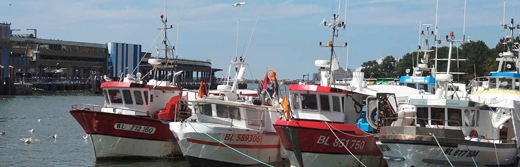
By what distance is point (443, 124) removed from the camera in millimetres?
24250

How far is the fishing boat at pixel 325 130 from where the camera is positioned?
84.1 feet

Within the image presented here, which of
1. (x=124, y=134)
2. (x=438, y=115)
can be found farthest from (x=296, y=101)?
(x=124, y=134)

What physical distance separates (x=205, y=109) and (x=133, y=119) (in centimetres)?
298

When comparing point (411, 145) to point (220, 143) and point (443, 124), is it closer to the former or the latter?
point (443, 124)

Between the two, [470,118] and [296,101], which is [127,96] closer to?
[296,101]

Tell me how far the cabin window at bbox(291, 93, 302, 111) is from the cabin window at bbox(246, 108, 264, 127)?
7.90 ft

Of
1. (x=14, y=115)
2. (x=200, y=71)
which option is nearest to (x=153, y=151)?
(x=14, y=115)

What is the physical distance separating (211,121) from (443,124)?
8.65 metres

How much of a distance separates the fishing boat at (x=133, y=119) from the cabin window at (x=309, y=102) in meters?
5.62

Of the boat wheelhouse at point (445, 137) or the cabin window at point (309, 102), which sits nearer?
the boat wheelhouse at point (445, 137)

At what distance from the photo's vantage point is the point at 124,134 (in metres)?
30.2

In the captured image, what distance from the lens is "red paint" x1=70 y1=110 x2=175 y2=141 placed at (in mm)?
29891

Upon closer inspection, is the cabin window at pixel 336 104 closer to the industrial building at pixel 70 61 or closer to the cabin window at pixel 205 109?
the cabin window at pixel 205 109

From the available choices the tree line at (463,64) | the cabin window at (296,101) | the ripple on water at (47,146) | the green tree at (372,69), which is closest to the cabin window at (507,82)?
the cabin window at (296,101)
